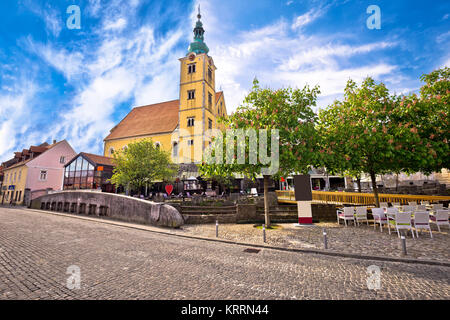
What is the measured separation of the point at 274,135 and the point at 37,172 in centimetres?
4441

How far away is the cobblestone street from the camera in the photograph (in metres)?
4.05

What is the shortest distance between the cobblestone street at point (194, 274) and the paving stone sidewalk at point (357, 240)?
3.07 feet

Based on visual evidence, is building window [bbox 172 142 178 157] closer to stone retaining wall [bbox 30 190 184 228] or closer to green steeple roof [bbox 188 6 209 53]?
stone retaining wall [bbox 30 190 184 228]

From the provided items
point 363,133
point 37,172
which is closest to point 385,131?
point 363,133

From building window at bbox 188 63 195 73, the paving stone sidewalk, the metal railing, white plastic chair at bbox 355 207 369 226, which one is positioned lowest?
the paving stone sidewalk

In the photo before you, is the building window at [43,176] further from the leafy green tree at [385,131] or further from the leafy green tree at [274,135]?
the leafy green tree at [385,131]

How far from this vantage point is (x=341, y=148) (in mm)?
12383

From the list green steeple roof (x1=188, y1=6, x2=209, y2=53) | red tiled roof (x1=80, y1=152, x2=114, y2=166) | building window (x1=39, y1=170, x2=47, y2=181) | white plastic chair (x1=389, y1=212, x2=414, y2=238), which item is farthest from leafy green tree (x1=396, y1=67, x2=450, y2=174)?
building window (x1=39, y1=170, x2=47, y2=181)

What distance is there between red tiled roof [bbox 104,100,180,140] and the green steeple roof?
35.1ft

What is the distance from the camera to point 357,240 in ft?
28.8

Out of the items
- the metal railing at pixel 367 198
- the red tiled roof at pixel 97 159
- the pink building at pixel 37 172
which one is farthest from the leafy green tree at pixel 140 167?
the pink building at pixel 37 172

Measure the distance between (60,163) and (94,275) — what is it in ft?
150

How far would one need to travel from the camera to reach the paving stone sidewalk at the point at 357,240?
710cm
